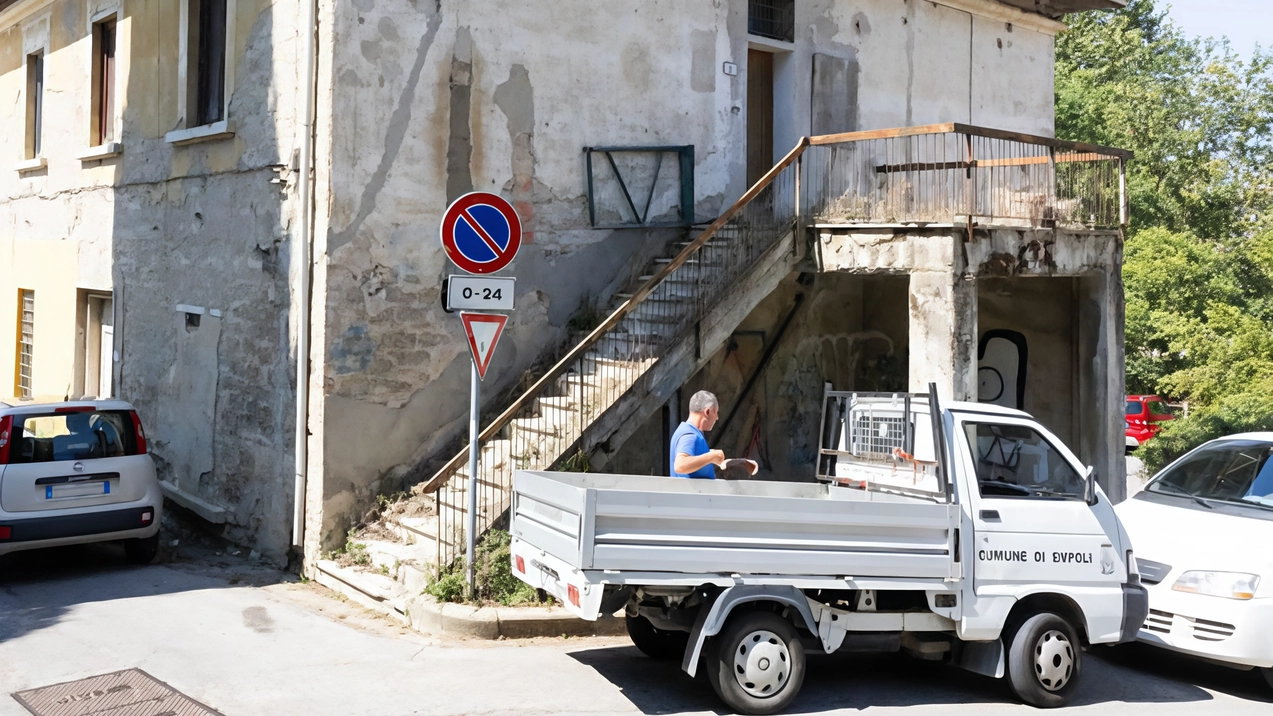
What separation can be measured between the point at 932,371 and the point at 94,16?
38.1ft

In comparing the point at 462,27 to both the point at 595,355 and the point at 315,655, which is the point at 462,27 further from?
the point at 315,655

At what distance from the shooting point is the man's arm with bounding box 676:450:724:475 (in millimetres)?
7340

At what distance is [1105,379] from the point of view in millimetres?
11992

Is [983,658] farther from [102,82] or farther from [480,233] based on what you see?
[102,82]

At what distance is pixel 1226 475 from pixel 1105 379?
3.82 meters

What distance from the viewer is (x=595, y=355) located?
10820 mm

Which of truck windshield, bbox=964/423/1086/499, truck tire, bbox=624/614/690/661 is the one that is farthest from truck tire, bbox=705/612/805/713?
truck windshield, bbox=964/423/1086/499

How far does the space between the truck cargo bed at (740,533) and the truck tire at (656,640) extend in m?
1.13

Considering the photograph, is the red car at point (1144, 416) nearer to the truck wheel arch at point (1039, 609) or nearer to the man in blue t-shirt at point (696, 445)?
the truck wheel arch at point (1039, 609)

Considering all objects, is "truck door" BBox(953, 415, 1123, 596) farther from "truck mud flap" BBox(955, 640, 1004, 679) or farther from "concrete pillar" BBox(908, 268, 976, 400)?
"concrete pillar" BBox(908, 268, 976, 400)

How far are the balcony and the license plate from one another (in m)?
7.13

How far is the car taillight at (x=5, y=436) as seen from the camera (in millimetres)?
9219

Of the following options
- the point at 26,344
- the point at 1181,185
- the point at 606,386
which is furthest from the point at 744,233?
the point at 1181,185

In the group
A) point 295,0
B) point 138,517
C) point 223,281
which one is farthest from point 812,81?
point 138,517
